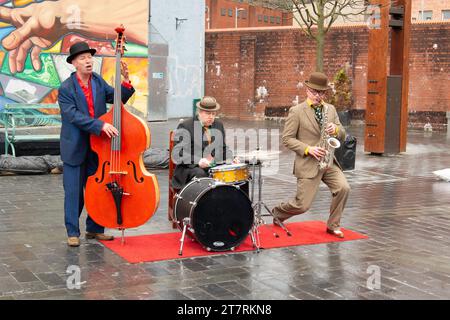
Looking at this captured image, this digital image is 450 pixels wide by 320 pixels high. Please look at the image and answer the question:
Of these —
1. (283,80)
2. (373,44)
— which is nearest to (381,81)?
(373,44)

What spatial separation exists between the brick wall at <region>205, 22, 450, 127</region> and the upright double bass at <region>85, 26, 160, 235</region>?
765 inches

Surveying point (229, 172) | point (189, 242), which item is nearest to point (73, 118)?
point (229, 172)

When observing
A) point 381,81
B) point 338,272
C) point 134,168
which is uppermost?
point 381,81

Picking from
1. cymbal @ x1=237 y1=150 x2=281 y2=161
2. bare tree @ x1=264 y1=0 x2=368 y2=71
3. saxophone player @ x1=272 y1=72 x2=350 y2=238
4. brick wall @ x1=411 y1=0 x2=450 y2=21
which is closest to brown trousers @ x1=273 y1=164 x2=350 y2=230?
saxophone player @ x1=272 y1=72 x2=350 y2=238

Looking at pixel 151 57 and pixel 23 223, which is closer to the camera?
pixel 23 223

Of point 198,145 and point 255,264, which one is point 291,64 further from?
point 255,264

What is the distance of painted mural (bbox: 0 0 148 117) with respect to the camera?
64.4 ft

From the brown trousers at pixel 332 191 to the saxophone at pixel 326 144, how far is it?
15 cm

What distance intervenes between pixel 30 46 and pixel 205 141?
14.6 m

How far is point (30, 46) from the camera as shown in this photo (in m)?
20.0

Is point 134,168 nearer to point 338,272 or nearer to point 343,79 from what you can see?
point 338,272

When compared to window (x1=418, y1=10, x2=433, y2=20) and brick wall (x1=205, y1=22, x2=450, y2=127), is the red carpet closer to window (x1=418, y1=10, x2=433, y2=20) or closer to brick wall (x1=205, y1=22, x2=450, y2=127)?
brick wall (x1=205, y1=22, x2=450, y2=127)

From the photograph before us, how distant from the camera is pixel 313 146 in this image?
23.1 feet

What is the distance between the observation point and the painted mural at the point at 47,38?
19641 mm
